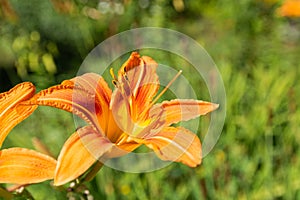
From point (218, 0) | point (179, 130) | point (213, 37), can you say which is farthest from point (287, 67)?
point (179, 130)

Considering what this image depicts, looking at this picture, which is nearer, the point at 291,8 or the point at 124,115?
the point at 124,115

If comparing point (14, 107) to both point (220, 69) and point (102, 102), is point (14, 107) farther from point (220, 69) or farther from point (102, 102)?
point (220, 69)

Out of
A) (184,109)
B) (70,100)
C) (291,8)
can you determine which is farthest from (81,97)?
(291,8)

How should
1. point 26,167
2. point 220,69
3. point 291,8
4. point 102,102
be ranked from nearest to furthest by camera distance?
1. point 26,167
2. point 102,102
3. point 220,69
4. point 291,8

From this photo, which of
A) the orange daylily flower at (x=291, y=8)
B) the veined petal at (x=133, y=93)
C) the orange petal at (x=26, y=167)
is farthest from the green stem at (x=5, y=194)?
the orange daylily flower at (x=291, y=8)

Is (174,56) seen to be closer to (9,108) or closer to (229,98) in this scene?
(229,98)

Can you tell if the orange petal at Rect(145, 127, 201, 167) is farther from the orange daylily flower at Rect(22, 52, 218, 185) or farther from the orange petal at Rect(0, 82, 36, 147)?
the orange petal at Rect(0, 82, 36, 147)

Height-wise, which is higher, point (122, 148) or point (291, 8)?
point (291, 8)
